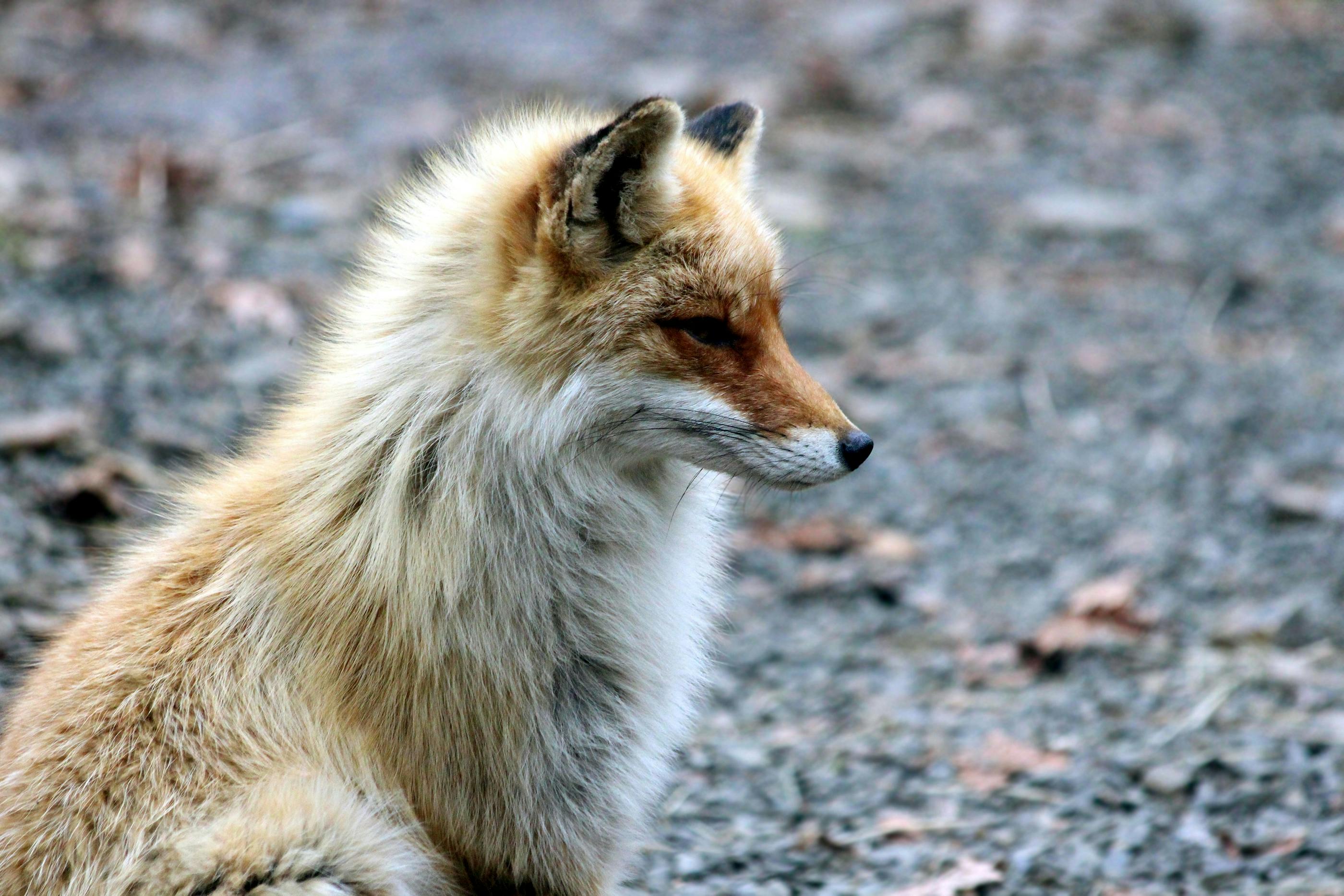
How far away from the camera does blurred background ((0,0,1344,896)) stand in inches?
211

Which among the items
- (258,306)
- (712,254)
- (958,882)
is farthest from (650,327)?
(258,306)

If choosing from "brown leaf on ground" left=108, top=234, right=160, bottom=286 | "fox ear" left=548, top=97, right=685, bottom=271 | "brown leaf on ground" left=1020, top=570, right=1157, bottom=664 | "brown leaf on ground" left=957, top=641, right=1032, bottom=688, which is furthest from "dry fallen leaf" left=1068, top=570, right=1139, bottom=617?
"brown leaf on ground" left=108, top=234, right=160, bottom=286

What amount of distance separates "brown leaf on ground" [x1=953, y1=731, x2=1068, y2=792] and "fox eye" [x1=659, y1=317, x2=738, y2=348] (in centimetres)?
248

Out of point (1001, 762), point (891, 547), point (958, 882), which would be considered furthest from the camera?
point (891, 547)

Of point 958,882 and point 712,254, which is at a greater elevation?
point 712,254

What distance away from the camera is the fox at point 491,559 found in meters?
3.83

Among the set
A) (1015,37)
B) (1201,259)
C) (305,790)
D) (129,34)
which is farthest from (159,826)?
(1015,37)

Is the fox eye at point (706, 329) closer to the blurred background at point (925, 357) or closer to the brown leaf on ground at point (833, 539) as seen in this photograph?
the blurred background at point (925, 357)

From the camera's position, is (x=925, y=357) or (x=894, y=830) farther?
(x=925, y=357)

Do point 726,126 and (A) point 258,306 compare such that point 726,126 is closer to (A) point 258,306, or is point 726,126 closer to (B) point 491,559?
(B) point 491,559

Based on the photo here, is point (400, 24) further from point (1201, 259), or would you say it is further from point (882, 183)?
point (1201, 259)

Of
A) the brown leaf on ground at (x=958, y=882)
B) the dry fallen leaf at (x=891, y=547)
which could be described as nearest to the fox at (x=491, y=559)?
the brown leaf on ground at (x=958, y=882)

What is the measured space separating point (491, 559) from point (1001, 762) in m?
2.72

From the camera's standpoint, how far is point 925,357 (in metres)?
9.46
